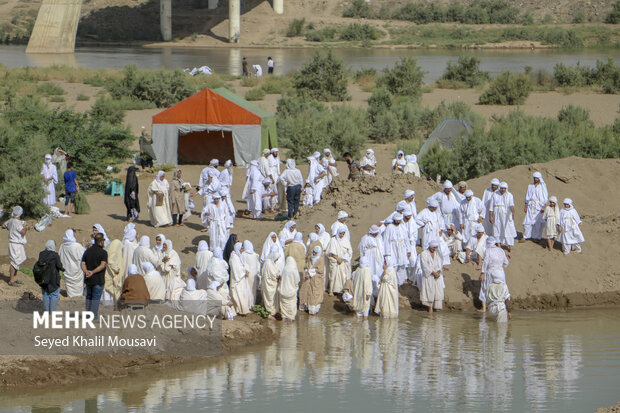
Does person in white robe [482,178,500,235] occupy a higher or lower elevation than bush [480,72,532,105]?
lower

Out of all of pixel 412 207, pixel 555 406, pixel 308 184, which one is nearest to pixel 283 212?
pixel 308 184

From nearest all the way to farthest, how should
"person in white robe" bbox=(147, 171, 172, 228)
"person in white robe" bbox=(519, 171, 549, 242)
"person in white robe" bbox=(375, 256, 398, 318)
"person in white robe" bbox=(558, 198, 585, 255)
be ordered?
"person in white robe" bbox=(375, 256, 398, 318) → "person in white robe" bbox=(558, 198, 585, 255) → "person in white robe" bbox=(519, 171, 549, 242) → "person in white robe" bbox=(147, 171, 172, 228)

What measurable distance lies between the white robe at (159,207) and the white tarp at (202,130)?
596 centimetres

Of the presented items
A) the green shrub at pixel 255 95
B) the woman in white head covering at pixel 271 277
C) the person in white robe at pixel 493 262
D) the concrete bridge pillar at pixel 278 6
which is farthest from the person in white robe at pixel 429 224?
the concrete bridge pillar at pixel 278 6

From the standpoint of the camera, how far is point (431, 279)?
13914mm

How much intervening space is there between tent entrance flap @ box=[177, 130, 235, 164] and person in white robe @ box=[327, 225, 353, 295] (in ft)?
34.1

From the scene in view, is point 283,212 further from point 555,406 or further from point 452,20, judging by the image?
point 452,20

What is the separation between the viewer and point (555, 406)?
10305mm

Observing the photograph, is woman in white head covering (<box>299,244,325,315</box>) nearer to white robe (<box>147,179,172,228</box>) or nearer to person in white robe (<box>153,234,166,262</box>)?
person in white robe (<box>153,234,166,262</box>)

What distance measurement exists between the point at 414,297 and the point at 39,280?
5.69 m

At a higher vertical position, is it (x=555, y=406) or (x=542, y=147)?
(x=542, y=147)

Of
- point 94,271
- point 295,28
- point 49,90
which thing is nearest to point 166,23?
point 295,28

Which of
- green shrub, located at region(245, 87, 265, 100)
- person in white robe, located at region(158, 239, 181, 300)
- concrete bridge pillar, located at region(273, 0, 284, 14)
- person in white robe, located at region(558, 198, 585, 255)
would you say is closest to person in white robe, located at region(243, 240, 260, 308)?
person in white robe, located at region(158, 239, 181, 300)

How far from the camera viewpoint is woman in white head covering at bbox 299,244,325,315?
44.6 ft
